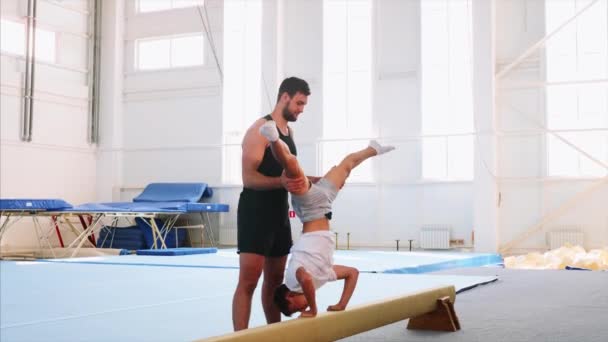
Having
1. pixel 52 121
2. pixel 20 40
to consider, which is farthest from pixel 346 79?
pixel 20 40

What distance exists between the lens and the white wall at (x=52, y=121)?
15.8m

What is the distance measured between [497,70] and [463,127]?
1330 millimetres

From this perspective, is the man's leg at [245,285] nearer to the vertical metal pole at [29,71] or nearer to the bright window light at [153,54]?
the vertical metal pole at [29,71]

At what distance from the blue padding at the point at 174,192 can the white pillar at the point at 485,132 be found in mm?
6295

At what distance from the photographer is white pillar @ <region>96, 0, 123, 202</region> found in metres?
18.1

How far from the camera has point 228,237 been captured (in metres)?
16.6

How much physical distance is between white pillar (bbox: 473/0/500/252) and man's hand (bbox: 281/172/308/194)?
35.4 feet

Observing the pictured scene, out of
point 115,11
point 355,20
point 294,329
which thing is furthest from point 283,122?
point 115,11

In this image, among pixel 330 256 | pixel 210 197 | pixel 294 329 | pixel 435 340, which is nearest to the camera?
pixel 294 329

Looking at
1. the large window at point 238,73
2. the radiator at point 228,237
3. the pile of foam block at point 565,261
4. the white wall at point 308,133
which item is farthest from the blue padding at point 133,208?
the pile of foam block at point 565,261

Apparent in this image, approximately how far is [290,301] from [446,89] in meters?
12.2

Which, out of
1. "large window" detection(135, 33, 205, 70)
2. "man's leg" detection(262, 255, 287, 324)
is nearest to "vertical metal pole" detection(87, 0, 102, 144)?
"large window" detection(135, 33, 205, 70)

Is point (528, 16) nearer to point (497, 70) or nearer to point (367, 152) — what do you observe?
point (497, 70)

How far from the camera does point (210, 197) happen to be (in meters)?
16.9
